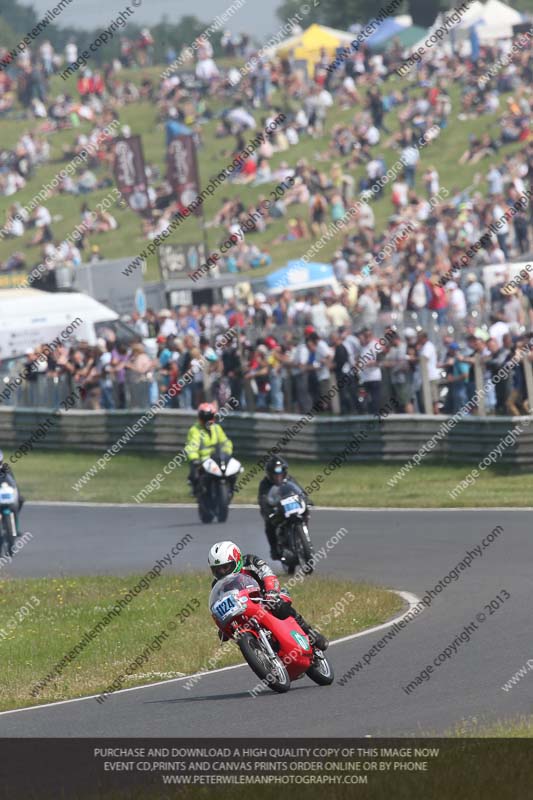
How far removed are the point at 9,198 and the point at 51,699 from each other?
153 feet

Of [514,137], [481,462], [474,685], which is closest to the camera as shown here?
[474,685]

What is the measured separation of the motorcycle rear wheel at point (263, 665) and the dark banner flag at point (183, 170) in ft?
94.9

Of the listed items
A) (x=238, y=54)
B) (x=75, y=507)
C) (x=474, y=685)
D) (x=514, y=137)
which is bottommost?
(x=75, y=507)

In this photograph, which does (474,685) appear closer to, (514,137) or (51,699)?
(51,699)

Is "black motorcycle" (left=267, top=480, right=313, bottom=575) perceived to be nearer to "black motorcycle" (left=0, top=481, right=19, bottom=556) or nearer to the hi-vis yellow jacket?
the hi-vis yellow jacket

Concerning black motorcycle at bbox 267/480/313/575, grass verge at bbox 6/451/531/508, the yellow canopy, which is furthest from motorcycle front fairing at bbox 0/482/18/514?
the yellow canopy

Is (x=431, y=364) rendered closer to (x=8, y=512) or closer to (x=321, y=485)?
(x=321, y=485)

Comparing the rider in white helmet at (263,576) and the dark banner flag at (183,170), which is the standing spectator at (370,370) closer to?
the rider in white helmet at (263,576)

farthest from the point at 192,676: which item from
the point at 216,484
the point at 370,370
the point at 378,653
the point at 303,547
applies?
the point at 370,370

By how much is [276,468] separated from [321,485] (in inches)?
313

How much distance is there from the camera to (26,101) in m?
64.5

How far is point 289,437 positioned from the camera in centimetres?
2492
